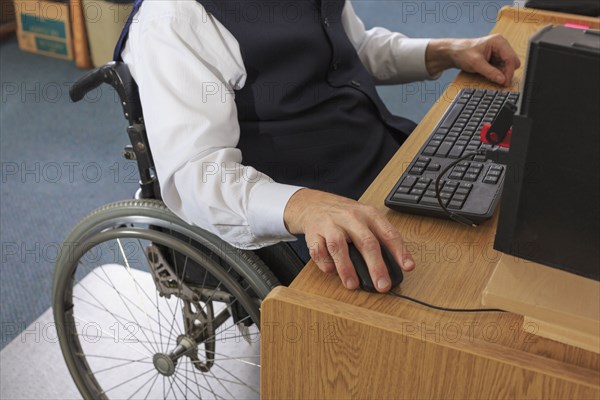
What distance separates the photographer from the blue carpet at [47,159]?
214cm

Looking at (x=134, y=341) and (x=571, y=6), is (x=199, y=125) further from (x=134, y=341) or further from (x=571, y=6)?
(x=571, y=6)

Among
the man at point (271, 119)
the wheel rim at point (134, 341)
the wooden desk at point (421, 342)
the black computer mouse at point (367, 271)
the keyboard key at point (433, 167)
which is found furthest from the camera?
the wheel rim at point (134, 341)

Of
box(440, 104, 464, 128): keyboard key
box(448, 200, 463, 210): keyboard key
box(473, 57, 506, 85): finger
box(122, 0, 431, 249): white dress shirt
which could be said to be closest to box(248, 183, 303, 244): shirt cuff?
box(122, 0, 431, 249): white dress shirt

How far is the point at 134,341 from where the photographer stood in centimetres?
191

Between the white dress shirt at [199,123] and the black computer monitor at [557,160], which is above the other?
the black computer monitor at [557,160]

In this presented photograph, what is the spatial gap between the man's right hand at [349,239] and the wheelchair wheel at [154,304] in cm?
24

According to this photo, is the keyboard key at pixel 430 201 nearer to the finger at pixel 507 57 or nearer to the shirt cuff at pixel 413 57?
the finger at pixel 507 57

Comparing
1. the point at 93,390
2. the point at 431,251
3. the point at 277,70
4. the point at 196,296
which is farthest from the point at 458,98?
the point at 93,390

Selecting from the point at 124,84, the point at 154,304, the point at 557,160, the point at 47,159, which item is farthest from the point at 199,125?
the point at 47,159

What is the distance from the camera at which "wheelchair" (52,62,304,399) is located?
1.25m

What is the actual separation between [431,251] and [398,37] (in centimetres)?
81

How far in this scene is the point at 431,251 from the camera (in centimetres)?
99

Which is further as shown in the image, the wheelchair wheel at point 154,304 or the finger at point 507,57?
the finger at point 507,57

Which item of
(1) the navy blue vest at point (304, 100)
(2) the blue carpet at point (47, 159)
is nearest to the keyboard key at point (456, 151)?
(1) the navy blue vest at point (304, 100)
